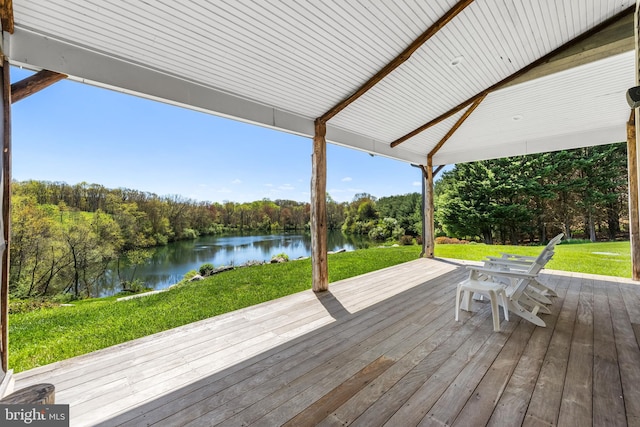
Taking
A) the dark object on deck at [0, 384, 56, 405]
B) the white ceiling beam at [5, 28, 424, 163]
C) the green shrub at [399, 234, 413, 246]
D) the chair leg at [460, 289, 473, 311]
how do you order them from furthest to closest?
the green shrub at [399, 234, 413, 246] < the chair leg at [460, 289, 473, 311] < the white ceiling beam at [5, 28, 424, 163] < the dark object on deck at [0, 384, 56, 405]

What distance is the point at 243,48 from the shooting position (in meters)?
2.61

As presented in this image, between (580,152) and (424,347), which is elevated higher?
(580,152)

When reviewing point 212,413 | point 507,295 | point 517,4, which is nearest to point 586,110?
point 517,4

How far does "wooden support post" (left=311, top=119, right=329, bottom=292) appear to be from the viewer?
13.9 ft

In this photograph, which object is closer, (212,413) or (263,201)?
(212,413)

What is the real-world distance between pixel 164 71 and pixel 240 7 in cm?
99

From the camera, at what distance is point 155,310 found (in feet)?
13.4

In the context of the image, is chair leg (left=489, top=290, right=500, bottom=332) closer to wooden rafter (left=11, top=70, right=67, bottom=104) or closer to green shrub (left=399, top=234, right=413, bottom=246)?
wooden rafter (left=11, top=70, right=67, bottom=104)

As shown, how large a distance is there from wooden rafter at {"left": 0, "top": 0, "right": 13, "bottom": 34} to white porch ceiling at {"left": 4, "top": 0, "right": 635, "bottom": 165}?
7cm

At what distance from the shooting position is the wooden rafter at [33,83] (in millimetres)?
1980

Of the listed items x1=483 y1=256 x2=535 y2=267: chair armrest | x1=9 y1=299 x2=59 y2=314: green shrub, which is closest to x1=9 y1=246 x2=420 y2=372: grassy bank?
x1=9 y1=299 x2=59 y2=314: green shrub

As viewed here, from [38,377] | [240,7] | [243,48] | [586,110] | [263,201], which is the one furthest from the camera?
[263,201]

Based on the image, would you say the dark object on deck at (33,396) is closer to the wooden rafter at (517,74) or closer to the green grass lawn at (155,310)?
the green grass lawn at (155,310)

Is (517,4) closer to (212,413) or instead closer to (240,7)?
(240,7)
